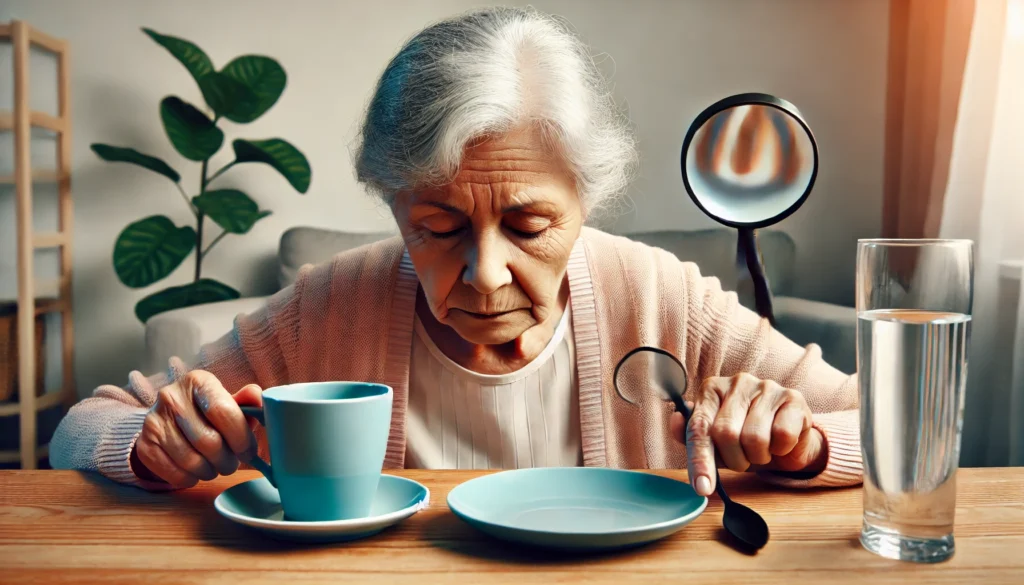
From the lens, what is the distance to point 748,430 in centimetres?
78

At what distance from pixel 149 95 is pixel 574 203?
2.75m

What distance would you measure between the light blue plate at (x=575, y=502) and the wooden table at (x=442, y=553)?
0.02 m

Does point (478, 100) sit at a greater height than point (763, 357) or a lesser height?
greater

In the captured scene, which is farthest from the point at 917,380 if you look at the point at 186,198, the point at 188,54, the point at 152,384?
the point at 186,198

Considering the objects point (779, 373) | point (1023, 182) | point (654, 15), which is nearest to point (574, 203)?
point (779, 373)

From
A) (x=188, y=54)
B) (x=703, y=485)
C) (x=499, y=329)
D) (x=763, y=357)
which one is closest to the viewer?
(x=703, y=485)

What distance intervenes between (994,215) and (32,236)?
3.08 meters

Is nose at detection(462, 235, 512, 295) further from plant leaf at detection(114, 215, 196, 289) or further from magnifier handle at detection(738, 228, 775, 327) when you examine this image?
plant leaf at detection(114, 215, 196, 289)

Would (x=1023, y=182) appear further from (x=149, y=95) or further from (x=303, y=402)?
(x=149, y=95)

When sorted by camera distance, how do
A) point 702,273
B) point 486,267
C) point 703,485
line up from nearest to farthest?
point 703,485
point 486,267
point 702,273

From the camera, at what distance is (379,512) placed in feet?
2.38

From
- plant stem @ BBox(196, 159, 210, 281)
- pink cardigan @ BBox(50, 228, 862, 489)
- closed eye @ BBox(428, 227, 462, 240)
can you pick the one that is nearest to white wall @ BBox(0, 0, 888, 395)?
plant stem @ BBox(196, 159, 210, 281)

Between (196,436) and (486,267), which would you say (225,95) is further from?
(196,436)

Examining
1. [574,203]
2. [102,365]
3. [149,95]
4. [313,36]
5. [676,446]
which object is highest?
[313,36]
